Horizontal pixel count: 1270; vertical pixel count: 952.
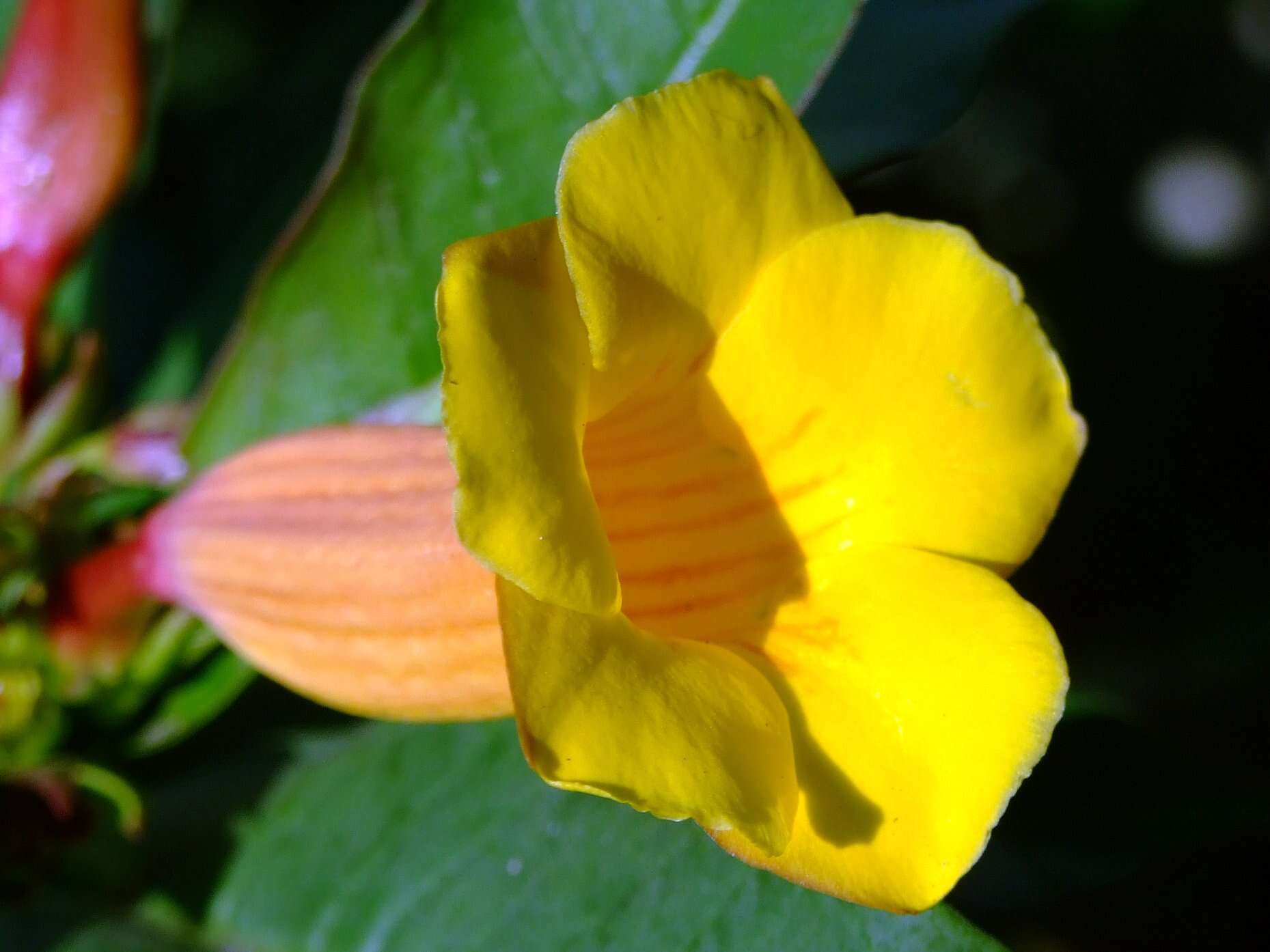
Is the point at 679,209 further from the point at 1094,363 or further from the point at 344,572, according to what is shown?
the point at 1094,363

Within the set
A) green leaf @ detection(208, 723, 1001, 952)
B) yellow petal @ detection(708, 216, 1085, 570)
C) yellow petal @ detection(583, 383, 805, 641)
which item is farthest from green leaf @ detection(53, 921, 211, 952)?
yellow petal @ detection(708, 216, 1085, 570)

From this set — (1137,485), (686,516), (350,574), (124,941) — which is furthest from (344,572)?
(1137,485)

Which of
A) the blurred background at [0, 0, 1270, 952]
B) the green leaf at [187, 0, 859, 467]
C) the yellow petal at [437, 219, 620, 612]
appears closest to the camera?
the yellow petal at [437, 219, 620, 612]

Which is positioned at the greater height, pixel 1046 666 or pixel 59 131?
pixel 59 131

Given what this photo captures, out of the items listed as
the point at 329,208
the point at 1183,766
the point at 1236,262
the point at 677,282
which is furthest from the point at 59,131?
the point at 1236,262

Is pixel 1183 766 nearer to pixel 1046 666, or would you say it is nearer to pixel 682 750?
pixel 1046 666

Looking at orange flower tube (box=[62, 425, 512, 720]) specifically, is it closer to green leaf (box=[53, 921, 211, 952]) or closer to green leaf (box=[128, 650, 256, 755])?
green leaf (box=[128, 650, 256, 755])
